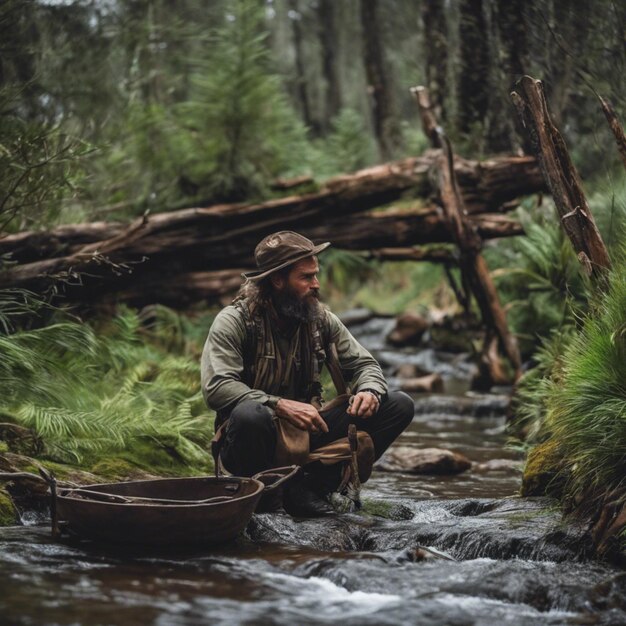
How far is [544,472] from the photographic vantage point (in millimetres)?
5512

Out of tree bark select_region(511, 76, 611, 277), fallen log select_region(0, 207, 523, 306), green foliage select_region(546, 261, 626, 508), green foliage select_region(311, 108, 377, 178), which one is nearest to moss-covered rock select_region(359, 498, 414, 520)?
green foliage select_region(546, 261, 626, 508)

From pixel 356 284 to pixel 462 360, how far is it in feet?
17.0

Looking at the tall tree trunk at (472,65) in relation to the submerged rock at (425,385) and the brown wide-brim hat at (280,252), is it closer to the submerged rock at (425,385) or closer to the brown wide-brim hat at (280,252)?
the submerged rock at (425,385)

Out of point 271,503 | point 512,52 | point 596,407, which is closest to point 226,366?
point 271,503

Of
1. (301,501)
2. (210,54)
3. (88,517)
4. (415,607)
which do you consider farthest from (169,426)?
(210,54)

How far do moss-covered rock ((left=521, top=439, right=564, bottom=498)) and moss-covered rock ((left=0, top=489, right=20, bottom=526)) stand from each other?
3236mm

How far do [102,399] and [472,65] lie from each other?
8636 mm

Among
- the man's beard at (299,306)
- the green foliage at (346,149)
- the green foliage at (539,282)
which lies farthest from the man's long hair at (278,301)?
the green foliage at (346,149)

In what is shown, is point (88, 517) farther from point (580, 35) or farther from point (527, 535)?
point (580, 35)

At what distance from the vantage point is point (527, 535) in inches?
177

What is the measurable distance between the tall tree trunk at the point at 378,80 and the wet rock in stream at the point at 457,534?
50.1 ft

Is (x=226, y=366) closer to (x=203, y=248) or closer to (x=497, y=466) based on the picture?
(x=497, y=466)

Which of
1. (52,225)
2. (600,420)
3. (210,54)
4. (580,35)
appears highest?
(210,54)

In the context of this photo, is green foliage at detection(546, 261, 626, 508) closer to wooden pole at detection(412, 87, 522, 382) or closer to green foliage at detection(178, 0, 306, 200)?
wooden pole at detection(412, 87, 522, 382)
